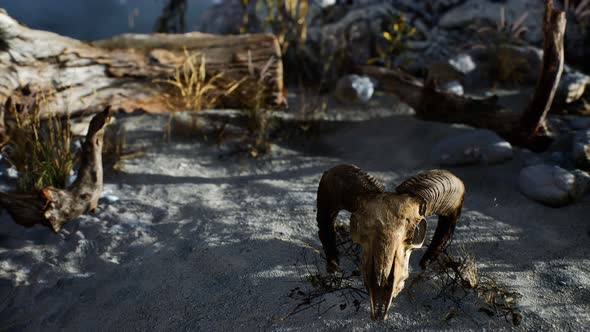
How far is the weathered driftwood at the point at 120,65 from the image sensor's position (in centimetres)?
480

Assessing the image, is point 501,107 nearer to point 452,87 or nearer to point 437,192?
point 452,87

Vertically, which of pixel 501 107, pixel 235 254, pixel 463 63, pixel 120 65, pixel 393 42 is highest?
pixel 393 42

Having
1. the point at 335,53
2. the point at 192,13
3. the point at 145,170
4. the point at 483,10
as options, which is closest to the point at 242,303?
the point at 145,170

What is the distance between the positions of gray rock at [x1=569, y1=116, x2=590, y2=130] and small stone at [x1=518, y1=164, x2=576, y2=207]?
1.36 m

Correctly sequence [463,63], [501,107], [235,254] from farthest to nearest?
[463,63] → [501,107] → [235,254]

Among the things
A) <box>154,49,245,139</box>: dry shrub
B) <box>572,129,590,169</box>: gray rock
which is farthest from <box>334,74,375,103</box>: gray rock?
<box>572,129,590,169</box>: gray rock

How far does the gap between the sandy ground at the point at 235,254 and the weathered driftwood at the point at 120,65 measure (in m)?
0.93

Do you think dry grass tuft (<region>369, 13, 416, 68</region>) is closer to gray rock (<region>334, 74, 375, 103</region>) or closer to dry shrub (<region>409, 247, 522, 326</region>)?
gray rock (<region>334, 74, 375, 103</region>)

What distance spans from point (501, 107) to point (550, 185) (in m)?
1.36

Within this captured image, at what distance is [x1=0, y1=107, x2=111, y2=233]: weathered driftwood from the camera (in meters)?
3.78

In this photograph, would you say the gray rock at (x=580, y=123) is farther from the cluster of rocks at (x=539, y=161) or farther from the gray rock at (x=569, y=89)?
the gray rock at (x=569, y=89)

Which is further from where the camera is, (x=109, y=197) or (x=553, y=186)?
(x=109, y=197)

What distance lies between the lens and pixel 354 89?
652 centimetres

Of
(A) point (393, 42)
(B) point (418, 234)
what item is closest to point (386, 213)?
(B) point (418, 234)
